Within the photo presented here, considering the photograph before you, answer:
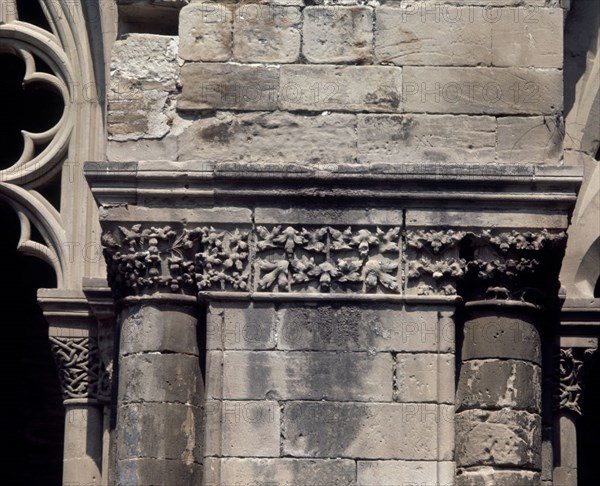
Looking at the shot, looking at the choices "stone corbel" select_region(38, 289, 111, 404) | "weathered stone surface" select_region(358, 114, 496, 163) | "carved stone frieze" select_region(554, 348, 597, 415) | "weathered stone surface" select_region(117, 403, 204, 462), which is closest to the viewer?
"weathered stone surface" select_region(117, 403, 204, 462)

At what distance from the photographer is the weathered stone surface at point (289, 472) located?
14281 millimetres

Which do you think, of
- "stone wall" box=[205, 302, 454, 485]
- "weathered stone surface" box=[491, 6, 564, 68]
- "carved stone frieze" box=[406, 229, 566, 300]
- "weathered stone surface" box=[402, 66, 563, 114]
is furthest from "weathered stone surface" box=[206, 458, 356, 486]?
"weathered stone surface" box=[491, 6, 564, 68]

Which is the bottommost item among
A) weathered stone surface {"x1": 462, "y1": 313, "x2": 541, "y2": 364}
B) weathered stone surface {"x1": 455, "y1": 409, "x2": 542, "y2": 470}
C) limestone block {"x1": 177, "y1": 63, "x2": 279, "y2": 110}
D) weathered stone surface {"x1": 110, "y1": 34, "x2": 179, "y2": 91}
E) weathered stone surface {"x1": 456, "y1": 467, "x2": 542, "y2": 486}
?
weathered stone surface {"x1": 456, "y1": 467, "x2": 542, "y2": 486}

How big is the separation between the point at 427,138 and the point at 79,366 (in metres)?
3.45

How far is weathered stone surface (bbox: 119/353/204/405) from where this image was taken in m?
14.6

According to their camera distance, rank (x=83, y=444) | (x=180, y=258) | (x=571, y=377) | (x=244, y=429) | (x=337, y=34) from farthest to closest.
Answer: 1. (x=83, y=444)
2. (x=571, y=377)
3. (x=337, y=34)
4. (x=180, y=258)
5. (x=244, y=429)

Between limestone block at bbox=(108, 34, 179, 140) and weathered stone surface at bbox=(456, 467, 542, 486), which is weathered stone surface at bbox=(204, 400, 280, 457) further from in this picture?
limestone block at bbox=(108, 34, 179, 140)

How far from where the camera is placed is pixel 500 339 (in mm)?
14672

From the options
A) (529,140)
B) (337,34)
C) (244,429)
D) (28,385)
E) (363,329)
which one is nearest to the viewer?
(244,429)

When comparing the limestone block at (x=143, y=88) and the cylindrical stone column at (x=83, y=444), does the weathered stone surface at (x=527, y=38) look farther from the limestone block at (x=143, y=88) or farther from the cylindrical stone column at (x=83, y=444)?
the cylindrical stone column at (x=83, y=444)

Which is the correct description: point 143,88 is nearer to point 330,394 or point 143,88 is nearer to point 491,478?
point 330,394

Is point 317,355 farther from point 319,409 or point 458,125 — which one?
point 458,125

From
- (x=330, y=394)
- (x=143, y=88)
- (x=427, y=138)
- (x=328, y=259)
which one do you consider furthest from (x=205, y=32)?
(x=330, y=394)

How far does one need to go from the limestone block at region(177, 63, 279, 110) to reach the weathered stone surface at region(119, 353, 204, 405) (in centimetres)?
161
